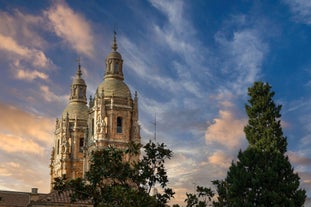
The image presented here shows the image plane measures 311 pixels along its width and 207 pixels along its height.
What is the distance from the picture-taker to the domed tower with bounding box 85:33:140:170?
78.3 meters

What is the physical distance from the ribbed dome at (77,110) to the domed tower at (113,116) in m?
16.7

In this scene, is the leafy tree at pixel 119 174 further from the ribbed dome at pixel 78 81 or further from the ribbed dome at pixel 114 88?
the ribbed dome at pixel 78 81

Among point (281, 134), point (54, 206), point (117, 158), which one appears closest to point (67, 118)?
point (54, 206)

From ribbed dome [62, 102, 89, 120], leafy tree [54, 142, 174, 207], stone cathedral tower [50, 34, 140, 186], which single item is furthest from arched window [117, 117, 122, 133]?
leafy tree [54, 142, 174, 207]

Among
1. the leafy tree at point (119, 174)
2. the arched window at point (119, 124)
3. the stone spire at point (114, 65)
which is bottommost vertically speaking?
the leafy tree at point (119, 174)

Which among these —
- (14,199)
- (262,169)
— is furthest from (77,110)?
(262,169)

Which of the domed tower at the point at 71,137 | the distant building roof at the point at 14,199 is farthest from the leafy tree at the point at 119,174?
the domed tower at the point at 71,137

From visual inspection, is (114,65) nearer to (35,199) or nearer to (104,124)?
(104,124)

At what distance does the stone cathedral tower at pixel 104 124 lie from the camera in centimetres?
7862

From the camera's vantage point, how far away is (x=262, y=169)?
4003 centimetres

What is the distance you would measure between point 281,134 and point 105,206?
20432 mm

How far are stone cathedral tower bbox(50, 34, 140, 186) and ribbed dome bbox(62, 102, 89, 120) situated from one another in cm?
65

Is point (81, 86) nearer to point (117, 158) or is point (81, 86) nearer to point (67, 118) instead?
point (67, 118)

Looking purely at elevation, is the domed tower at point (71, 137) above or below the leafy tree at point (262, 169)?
above
